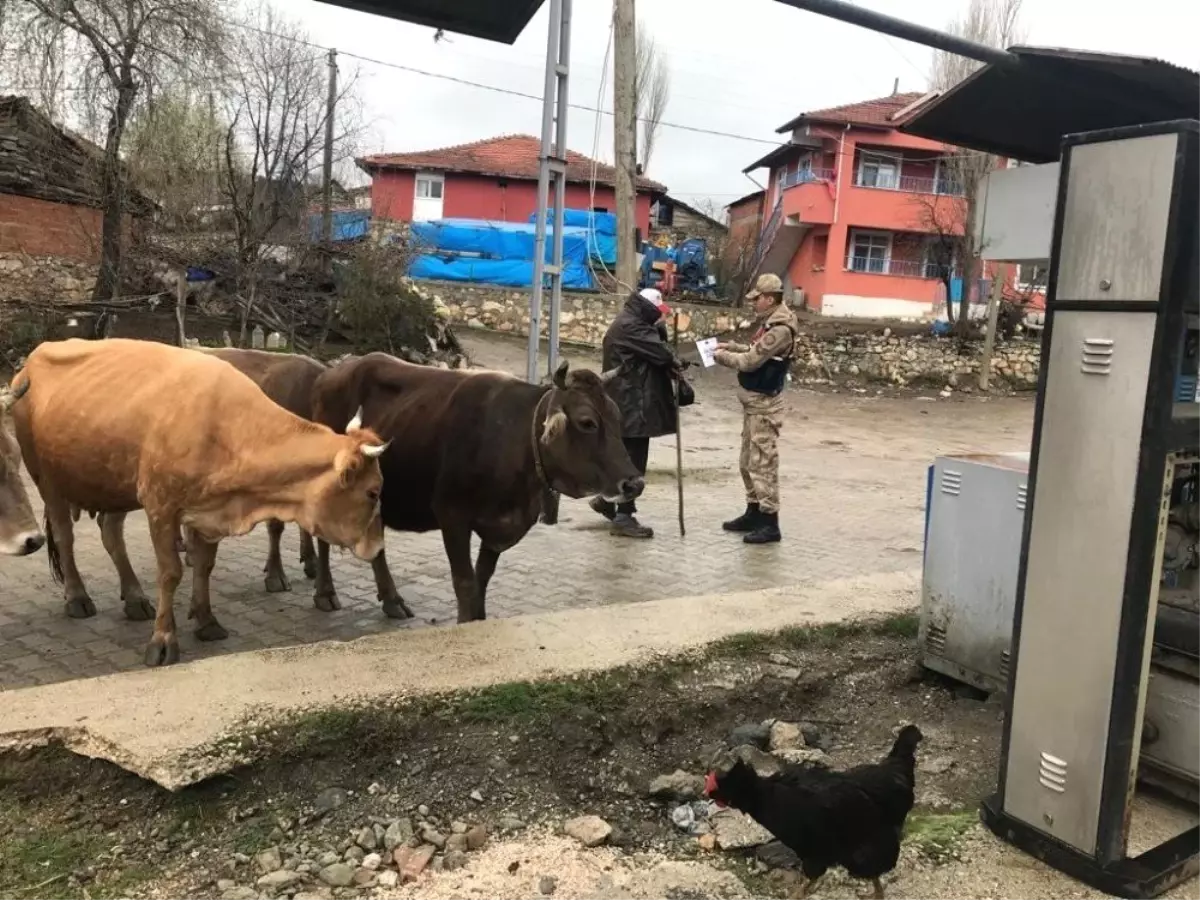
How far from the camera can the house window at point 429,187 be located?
38.4 m

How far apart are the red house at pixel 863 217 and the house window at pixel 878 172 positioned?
1.4 inches

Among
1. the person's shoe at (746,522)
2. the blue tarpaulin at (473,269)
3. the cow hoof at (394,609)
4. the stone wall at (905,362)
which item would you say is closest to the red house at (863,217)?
the stone wall at (905,362)

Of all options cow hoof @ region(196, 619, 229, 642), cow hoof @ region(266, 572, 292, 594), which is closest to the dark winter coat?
cow hoof @ region(266, 572, 292, 594)

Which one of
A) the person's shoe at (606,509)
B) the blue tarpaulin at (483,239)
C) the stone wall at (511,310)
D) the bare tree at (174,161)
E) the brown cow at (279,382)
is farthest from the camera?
the blue tarpaulin at (483,239)

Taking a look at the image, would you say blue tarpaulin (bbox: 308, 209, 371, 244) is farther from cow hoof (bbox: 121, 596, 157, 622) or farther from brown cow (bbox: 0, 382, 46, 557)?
brown cow (bbox: 0, 382, 46, 557)

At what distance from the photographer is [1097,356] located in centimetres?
282

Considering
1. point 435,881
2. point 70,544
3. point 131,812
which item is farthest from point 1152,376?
point 70,544

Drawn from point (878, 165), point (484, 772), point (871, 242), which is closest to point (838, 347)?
point (871, 242)

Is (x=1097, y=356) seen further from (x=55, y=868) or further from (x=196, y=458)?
(x=196, y=458)

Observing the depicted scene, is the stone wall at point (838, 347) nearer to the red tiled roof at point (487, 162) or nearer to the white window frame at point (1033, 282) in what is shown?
the white window frame at point (1033, 282)

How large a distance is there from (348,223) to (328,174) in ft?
5.80

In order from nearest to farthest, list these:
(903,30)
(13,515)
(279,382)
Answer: (903,30) < (13,515) < (279,382)

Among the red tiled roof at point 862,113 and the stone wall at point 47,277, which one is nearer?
the stone wall at point 47,277

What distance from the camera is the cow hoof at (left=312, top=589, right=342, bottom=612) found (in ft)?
19.0
